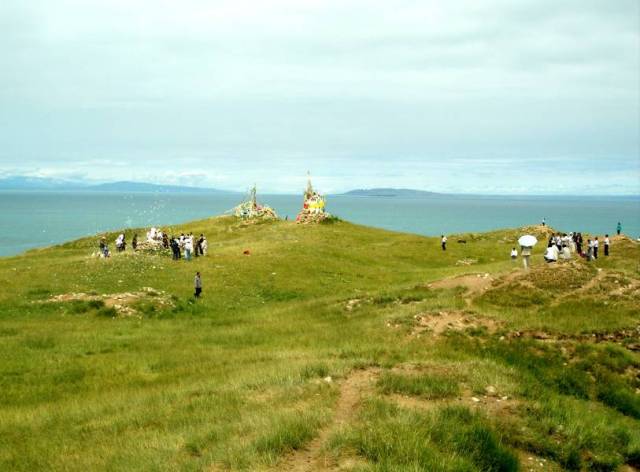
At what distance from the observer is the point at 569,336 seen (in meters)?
23.5

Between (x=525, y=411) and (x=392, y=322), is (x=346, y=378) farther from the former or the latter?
(x=392, y=322)

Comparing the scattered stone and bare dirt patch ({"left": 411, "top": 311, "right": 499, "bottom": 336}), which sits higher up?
the scattered stone

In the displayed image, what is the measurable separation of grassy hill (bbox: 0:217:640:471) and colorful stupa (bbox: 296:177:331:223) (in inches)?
1415

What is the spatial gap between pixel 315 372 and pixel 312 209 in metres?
66.7

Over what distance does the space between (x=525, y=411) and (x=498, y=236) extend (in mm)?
67453

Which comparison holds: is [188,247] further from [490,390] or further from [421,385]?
[490,390]

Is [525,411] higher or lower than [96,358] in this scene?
higher

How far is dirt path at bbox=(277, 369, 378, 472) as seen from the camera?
10766mm

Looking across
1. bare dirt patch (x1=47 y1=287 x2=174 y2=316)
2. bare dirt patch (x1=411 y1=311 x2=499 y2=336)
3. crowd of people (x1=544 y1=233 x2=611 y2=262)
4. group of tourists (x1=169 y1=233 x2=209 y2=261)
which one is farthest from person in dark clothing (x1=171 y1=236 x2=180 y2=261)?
crowd of people (x1=544 y1=233 x2=611 y2=262)

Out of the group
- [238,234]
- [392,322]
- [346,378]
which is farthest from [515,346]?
[238,234]

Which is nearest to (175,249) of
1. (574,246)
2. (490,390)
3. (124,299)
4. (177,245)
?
(177,245)

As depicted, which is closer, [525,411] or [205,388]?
[525,411]

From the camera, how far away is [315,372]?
1742cm

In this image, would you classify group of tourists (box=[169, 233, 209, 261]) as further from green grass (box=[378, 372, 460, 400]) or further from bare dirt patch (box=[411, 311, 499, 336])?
green grass (box=[378, 372, 460, 400])
